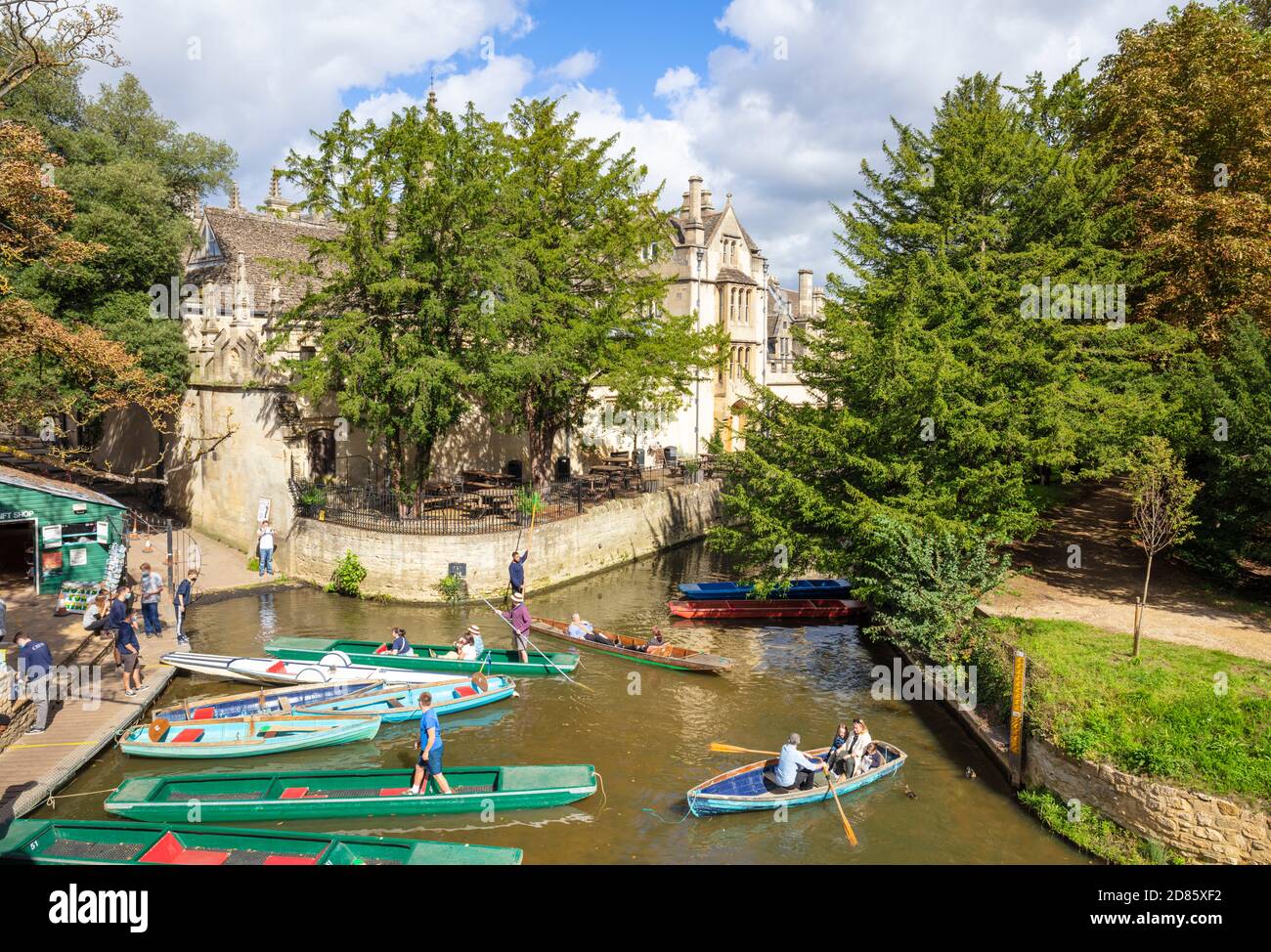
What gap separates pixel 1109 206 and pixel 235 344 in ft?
100

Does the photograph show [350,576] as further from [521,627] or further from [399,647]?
[521,627]

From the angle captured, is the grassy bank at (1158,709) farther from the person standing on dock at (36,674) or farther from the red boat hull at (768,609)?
the person standing on dock at (36,674)

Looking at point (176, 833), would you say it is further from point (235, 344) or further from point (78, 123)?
point (78, 123)

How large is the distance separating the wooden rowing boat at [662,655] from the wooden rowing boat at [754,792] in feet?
18.9

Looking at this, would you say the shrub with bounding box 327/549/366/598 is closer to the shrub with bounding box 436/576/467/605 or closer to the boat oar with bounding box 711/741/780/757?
the shrub with bounding box 436/576/467/605

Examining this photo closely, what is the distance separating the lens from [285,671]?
19.6 m

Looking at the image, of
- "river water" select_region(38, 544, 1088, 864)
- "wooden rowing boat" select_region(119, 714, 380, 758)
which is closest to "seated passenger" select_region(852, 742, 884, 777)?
"river water" select_region(38, 544, 1088, 864)

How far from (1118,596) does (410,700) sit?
1817 cm

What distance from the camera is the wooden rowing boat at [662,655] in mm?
21531

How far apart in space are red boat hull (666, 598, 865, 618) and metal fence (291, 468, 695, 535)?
6.58m

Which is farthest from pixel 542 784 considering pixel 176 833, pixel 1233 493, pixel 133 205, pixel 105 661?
pixel 133 205

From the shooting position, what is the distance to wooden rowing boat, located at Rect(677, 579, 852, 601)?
28.2 meters

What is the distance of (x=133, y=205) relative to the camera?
100 feet

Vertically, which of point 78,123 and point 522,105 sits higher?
point 78,123
